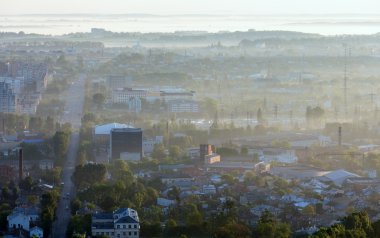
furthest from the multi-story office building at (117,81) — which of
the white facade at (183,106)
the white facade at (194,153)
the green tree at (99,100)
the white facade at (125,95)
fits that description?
the white facade at (194,153)

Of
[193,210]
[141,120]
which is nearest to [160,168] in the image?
[193,210]

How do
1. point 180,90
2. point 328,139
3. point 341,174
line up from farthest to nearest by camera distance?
point 180,90 < point 328,139 < point 341,174

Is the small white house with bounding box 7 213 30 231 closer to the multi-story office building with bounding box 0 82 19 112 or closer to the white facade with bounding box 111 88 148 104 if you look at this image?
the multi-story office building with bounding box 0 82 19 112

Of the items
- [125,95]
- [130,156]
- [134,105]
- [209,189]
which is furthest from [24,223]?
[125,95]

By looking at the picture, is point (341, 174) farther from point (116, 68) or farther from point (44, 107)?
point (116, 68)

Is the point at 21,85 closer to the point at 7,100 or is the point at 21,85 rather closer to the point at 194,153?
the point at 7,100

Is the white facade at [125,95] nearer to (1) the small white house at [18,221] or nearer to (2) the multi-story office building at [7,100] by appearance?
(2) the multi-story office building at [7,100]

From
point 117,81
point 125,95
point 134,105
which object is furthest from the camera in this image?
point 117,81
